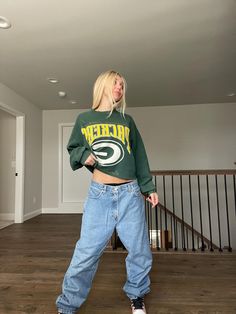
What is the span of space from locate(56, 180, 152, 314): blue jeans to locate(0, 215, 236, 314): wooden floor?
351 mm

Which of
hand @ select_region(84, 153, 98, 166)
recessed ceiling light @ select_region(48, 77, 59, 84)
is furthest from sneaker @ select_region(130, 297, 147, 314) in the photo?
recessed ceiling light @ select_region(48, 77, 59, 84)

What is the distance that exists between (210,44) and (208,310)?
91.9 inches

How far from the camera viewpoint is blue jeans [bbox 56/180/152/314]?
47.6 inches

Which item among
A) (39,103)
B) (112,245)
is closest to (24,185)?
(39,103)

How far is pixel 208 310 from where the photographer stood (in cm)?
146

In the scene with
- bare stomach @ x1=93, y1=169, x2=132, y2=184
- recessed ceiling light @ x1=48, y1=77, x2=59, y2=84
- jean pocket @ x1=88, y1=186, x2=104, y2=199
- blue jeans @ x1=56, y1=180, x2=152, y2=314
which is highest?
recessed ceiling light @ x1=48, y1=77, x2=59, y2=84

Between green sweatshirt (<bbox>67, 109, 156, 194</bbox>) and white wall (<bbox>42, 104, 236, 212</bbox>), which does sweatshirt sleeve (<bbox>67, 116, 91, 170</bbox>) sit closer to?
green sweatshirt (<bbox>67, 109, 156, 194</bbox>)

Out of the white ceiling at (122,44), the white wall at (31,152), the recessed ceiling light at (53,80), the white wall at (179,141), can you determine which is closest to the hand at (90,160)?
the white ceiling at (122,44)

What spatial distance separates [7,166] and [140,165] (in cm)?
386

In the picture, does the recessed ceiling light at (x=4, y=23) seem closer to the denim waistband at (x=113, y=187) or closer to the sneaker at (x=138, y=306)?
the denim waistband at (x=113, y=187)

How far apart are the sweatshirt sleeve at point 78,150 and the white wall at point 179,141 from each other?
3.68 meters

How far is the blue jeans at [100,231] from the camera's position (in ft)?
3.97

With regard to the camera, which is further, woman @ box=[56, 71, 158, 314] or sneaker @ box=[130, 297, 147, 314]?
sneaker @ box=[130, 297, 147, 314]

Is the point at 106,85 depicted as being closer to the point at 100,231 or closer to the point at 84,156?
the point at 84,156
